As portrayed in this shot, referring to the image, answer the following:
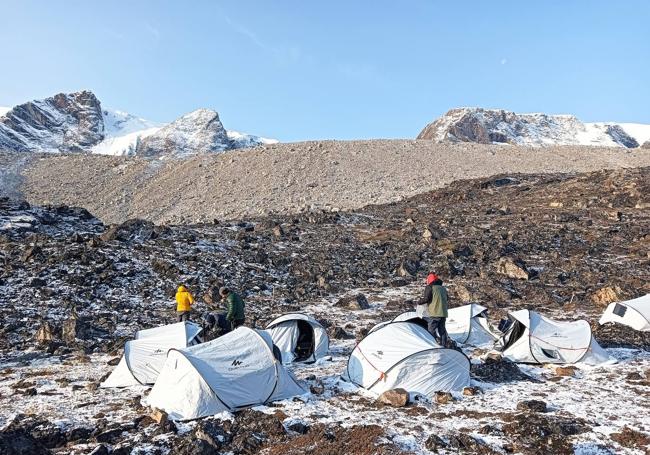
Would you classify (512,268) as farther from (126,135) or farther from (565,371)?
(126,135)

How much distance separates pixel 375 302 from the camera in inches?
721

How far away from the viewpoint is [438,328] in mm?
12438

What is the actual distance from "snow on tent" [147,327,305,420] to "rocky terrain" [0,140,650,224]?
22.4 meters

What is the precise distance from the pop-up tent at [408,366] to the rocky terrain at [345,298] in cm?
38

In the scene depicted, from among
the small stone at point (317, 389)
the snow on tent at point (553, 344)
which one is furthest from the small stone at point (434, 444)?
the snow on tent at point (553, 344)

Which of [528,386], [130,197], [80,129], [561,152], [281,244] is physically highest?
[80,129]

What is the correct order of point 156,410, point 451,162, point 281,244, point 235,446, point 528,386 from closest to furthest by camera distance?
point 235,446 < point 156,410 < point 528,386 < point 281,244 < point 451,162

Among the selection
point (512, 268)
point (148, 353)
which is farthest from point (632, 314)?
point (148, 353)

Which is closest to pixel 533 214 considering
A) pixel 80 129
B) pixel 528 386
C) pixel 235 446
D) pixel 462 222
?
pixel 462 222

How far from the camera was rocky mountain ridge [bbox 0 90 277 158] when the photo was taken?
11094cm

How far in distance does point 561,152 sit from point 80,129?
377 feet

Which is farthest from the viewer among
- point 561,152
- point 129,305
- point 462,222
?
point 561,152

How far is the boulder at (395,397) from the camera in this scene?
381 inches

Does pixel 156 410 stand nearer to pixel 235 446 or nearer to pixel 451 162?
pixel 235 446
